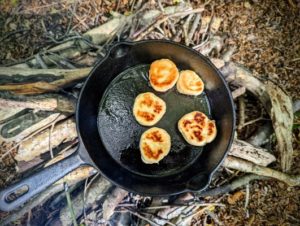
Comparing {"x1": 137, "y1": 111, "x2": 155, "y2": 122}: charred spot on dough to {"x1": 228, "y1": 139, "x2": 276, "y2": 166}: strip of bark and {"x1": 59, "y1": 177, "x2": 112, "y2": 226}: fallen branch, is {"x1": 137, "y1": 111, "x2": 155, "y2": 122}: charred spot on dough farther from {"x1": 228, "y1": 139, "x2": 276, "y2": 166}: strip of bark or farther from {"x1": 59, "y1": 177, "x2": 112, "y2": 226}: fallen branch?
{"x1": 228, "y1": 139, "x2": 276, "y2": 166}: strip of bark

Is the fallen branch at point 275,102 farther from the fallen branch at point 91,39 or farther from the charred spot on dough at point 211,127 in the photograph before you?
the fallen branch at point 91,39

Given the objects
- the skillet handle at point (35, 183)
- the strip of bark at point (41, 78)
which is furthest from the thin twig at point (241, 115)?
the skillet handle at point (35, 183)

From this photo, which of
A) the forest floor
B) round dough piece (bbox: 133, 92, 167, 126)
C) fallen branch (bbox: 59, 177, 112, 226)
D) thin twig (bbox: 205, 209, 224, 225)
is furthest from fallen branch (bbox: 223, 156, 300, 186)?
fallen branch (bbox: 59, 177, 112, 226)

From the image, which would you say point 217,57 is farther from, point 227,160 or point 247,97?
Answer: point 227,160

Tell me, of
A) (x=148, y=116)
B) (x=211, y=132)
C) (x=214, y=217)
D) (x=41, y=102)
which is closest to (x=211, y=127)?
(x=211, y=132)

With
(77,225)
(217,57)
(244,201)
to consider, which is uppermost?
(217,57)

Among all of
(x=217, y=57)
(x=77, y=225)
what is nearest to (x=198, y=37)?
(x=217, y=57)

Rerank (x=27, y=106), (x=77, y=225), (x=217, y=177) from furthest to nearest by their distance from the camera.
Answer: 1. (x=217, y=177)
2. (x=77, y=225)
3. (x=27, y=106)
